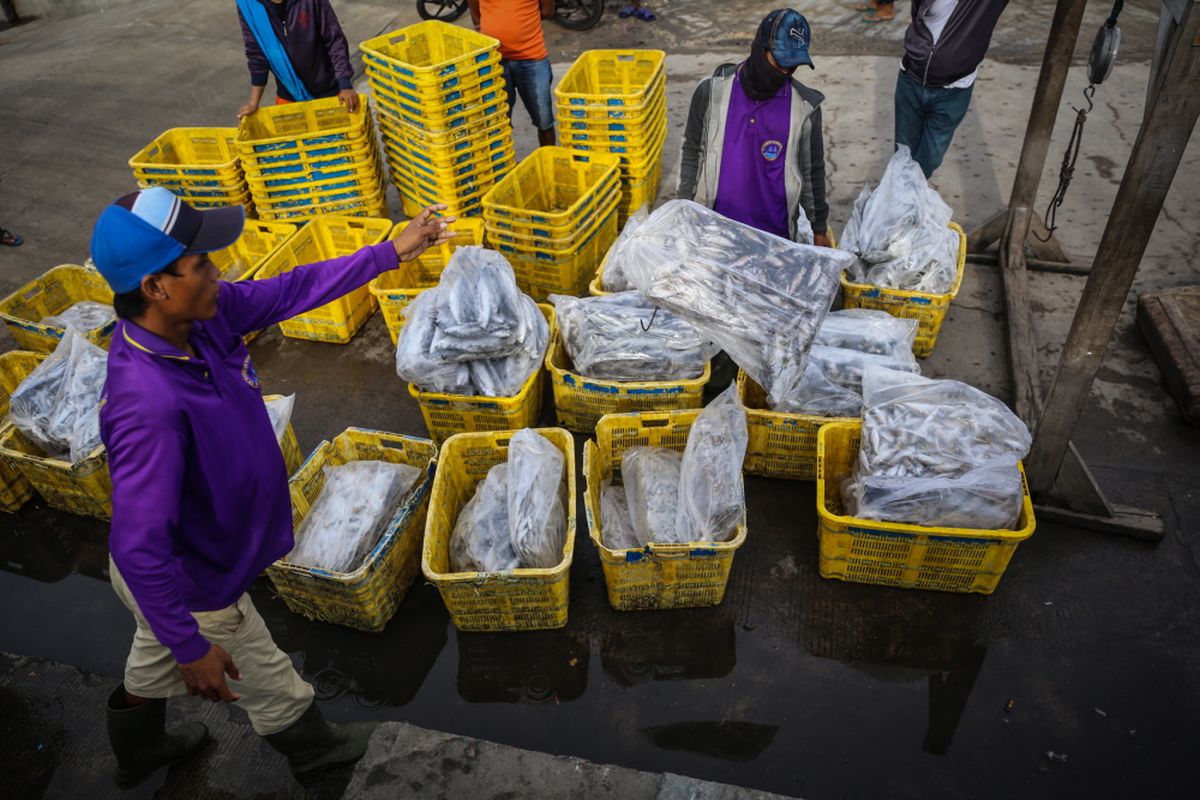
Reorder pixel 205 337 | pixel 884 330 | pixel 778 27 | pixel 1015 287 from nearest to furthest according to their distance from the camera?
pixel 205 337 → pixel 778 27 → pixel 884 330 → pixel 1015 287

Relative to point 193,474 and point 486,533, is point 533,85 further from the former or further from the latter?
point 193,474

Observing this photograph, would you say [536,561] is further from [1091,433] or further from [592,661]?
[1091,433]

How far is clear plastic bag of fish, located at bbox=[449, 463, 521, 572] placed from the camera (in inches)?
128

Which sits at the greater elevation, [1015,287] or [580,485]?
[1015,287]

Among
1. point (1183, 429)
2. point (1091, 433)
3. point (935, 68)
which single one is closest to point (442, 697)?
point (1091, 433)

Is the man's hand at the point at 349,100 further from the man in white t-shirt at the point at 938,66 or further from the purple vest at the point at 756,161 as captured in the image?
the man in white t-shirt at the point at 938,66

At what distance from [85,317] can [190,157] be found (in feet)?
5.58

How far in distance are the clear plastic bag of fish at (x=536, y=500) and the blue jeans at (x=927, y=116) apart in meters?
3.44

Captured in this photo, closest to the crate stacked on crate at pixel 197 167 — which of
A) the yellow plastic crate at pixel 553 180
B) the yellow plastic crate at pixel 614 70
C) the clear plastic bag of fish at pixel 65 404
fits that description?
the clear plastic bag of fish at pixel 65 404

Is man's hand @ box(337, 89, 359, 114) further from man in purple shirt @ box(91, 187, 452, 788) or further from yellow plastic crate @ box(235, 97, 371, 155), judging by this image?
man in purple shirt @ box(91, 187, 452, 788)

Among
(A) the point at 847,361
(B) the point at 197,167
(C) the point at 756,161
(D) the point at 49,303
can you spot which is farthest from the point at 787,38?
(D) the point at 49,303

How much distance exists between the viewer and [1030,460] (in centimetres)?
362

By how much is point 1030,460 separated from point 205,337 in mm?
3600

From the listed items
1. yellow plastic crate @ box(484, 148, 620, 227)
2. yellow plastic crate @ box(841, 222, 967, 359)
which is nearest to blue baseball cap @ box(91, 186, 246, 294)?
yellow plastic crate @ box(484, 148, 620, 227)
